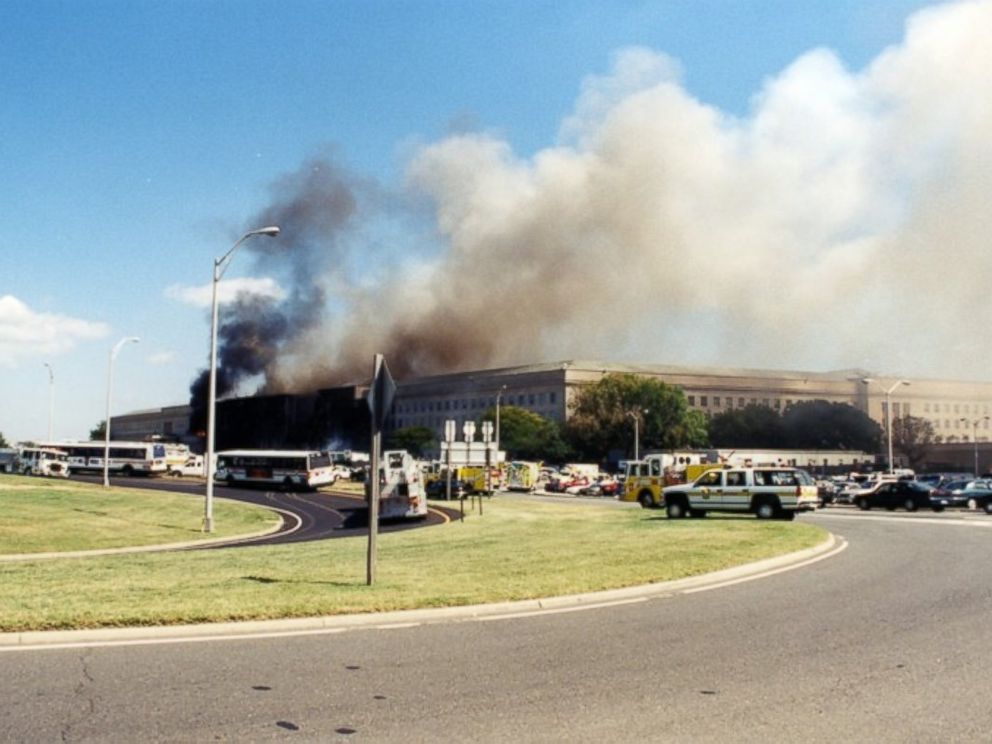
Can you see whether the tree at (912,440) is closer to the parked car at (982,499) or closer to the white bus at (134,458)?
the parked car at (982,499)

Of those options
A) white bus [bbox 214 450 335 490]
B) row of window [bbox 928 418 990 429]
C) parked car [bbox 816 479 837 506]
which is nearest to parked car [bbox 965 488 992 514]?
parked car [bbox 816 479 837 506]

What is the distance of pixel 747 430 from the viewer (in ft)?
450

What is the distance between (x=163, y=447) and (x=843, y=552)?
216 ft

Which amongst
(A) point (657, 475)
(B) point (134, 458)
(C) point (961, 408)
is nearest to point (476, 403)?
(C) point (961, 408)

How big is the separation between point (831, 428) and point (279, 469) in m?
98.4

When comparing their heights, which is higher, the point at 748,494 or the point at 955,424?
the point at 955,424

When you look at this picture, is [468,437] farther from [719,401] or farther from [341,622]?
[719,401]

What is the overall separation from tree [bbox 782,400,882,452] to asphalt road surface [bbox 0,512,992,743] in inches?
5218

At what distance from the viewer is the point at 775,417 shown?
13950cm

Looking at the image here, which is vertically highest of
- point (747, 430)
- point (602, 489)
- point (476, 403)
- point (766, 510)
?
point (476, 403)

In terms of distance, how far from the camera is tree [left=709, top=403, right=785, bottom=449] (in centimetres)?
13688

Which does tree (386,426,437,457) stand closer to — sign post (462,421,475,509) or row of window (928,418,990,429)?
row of window (928,418,990,429)

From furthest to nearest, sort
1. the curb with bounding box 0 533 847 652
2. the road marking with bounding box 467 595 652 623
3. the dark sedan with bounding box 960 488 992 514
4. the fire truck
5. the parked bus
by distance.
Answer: the parked bus
the fire truck
the dark sedan with bounding box 960 488 992 514
the road marking with bounding box 467 595 652 623
the curb with bounding box 0 533 847 652

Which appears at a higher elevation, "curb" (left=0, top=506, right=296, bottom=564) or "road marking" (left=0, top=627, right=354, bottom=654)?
"road marking" (left=0, top=627, right=354, bottom=654)
